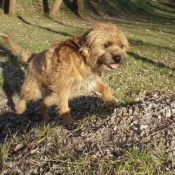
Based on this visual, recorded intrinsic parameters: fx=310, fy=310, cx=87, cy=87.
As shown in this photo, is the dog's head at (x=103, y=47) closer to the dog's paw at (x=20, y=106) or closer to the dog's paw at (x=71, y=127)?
the dog's paw at (x=71, y=127)

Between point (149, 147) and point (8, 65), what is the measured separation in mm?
6159

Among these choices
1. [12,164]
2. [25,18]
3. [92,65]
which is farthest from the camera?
[25,18]

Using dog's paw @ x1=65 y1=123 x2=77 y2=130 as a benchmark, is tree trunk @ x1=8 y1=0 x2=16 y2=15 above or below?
below

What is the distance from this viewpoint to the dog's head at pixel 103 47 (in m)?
4.86

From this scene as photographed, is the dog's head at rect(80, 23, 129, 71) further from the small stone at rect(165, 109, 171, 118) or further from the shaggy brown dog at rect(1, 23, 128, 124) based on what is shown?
the small stone at rect(165, 109, 171, 118)

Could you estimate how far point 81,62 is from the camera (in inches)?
200

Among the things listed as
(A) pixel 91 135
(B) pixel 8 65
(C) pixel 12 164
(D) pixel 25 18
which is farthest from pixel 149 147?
(D) pixel 25 18

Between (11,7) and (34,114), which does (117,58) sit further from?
(11,7)

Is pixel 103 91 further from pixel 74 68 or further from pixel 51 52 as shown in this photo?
pixel 51 52

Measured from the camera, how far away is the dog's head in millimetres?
4859

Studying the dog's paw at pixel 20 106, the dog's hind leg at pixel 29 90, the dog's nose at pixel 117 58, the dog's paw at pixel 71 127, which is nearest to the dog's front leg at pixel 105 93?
the dog's nose at pixel 117 58

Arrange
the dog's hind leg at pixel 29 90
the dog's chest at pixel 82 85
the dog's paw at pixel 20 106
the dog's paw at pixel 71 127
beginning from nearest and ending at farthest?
1. the dog's paw at pixel 71 127
2. the dog's chest at pixel 82 85
3. the dog's hind leg at pixel 29 90
4. the dog's paw at pixel 20 106

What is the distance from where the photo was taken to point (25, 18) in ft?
69.5

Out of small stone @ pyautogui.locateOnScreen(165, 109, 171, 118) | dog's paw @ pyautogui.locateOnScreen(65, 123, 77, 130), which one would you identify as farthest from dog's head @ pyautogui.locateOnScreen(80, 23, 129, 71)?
small stone @ pyautogui.locateOnScreen(165, 109, 171, 118)
